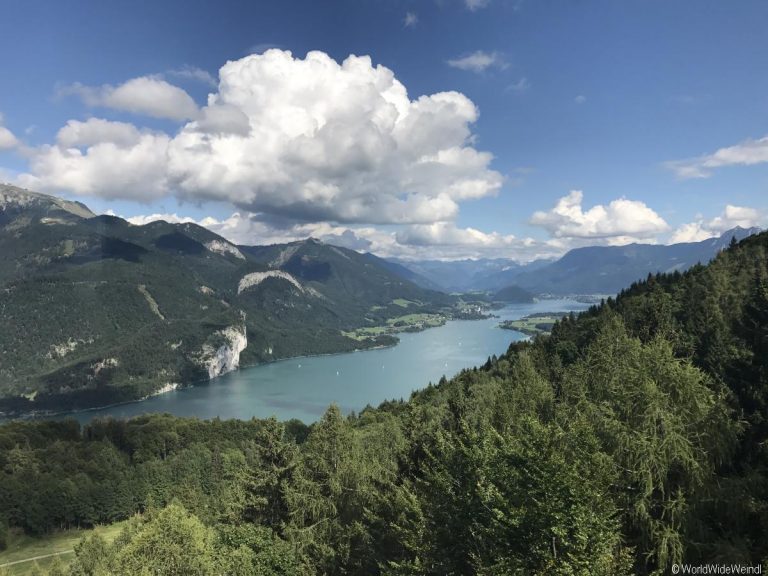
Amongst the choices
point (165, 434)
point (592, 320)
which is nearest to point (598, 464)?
point (592, 320)

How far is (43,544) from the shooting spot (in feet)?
257

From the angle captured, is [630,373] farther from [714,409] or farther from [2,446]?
[2,446]

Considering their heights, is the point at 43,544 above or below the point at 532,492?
below

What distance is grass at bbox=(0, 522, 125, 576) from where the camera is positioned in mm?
70875

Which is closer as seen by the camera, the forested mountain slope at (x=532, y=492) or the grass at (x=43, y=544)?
the forested mountain slope at (x=532, y=492)

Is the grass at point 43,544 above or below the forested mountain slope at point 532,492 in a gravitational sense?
below

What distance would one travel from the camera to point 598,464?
14219mm

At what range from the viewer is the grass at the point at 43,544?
70.9 meters

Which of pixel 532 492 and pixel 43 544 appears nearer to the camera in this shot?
pixel 532 492

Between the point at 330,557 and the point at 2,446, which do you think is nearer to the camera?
the point at 330,557

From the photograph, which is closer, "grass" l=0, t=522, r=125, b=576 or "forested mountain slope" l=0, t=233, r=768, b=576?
"forested mountain slope" l=0, t=233, r=768, b=576

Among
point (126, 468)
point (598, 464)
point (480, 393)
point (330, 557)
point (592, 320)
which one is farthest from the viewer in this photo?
point (126, 468)

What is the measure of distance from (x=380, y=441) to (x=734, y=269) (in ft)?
201

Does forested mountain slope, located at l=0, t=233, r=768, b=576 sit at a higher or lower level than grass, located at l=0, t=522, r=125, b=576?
higher
